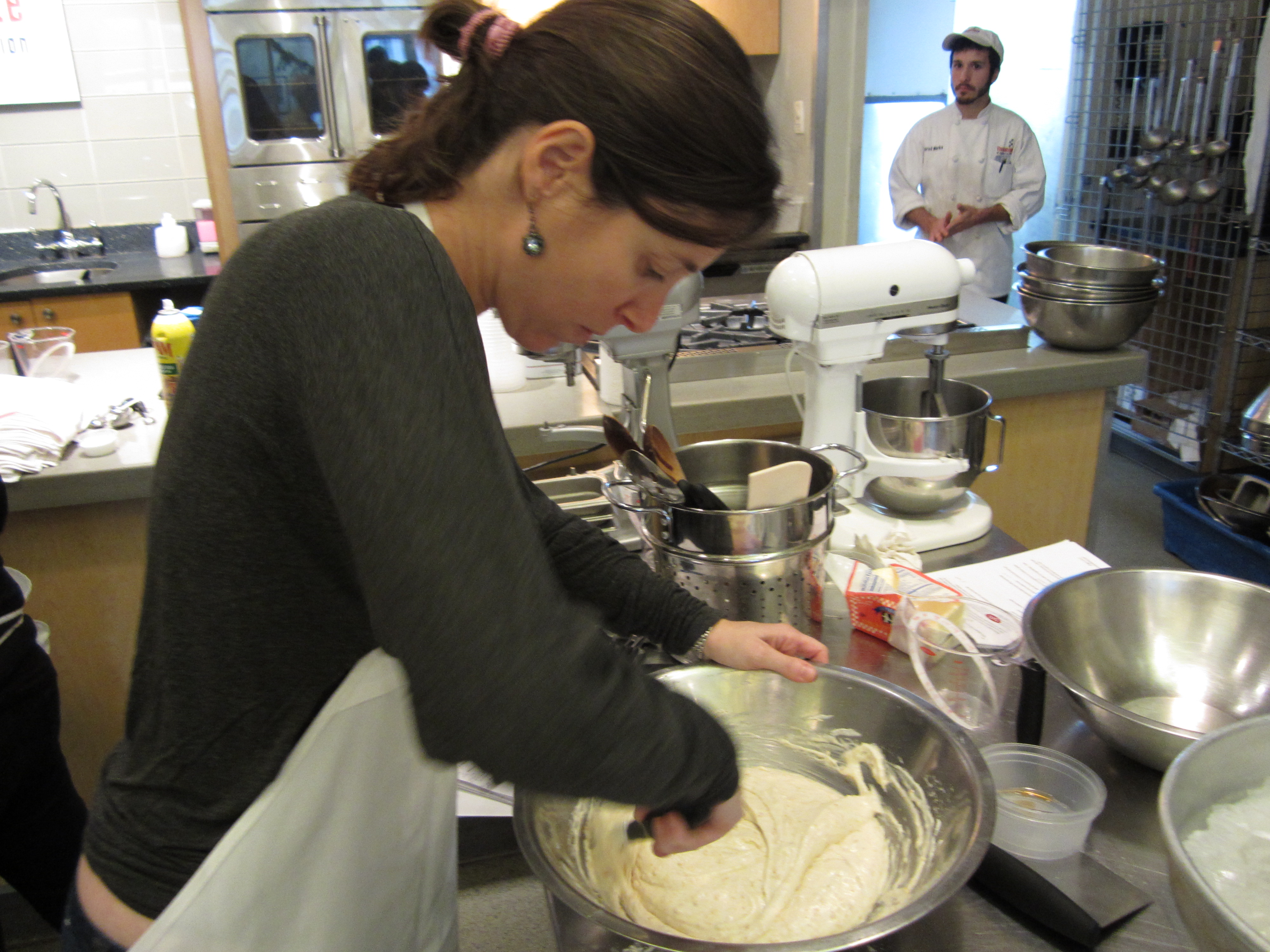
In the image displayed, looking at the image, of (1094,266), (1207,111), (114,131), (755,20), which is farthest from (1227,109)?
(114,131)

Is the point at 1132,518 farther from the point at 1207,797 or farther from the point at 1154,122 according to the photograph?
the point at 1207,797

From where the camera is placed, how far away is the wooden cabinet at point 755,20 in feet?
12.5

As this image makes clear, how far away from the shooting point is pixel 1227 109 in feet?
10.2

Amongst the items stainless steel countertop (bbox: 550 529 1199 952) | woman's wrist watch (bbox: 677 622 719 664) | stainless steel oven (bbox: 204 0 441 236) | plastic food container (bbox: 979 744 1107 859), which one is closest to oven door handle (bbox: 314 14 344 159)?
stainless steel oven (bbox: 204 0 441 236)

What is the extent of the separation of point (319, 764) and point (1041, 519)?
1.86 meters

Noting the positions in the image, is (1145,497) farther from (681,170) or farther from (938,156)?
(681,170)

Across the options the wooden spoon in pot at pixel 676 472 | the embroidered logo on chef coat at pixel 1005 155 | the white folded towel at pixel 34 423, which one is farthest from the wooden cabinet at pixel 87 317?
the embroidered logo on chef coat at pixel 1005 155

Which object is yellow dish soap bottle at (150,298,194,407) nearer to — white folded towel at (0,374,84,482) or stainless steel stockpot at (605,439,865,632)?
white folded towel at (0,374,84,482)

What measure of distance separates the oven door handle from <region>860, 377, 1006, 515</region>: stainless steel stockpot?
2.92 meters

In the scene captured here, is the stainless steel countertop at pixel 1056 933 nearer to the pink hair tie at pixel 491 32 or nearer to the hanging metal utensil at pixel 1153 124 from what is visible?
the pink hair tie at pixel 491 32

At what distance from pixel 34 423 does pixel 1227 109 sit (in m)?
3.60

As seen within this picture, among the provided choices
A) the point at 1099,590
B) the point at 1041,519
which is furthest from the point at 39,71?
the point at 1099,590

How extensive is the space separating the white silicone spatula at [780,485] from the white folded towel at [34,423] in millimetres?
1237

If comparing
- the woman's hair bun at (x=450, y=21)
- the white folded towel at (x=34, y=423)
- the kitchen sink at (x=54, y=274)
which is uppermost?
the woman's hair bun at (x=450, y=21)
